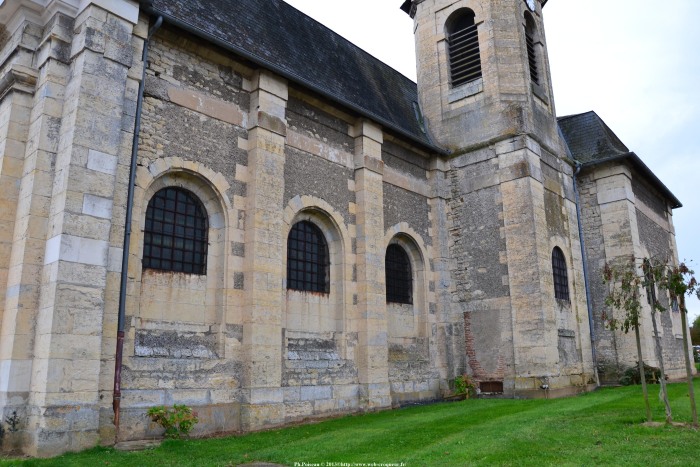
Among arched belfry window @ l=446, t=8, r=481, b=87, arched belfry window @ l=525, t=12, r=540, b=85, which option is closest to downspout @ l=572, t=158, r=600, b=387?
arched belfry window @ l=525, t=12, r=540, b=85

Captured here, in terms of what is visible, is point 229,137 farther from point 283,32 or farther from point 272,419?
point 272,419

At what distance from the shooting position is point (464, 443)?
741cm

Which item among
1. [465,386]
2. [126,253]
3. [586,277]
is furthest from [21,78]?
[586,277]

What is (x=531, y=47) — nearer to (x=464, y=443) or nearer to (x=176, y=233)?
(x=176, y=233)

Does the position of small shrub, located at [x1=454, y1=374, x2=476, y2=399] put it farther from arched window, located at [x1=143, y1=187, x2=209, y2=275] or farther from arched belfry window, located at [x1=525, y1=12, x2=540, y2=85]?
arched belfry window, located at [x1=525, y1=12, x2=540, y2=85]

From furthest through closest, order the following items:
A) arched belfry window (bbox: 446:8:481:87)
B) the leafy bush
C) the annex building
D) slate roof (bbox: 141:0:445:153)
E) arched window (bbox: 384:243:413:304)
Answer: arched belfry window (bbox: 446:8:481:87) → the leafy bush → arched window (bbox: 384:243:413:304) → slate roof (bbox: 141:0:445:153) → the annex building

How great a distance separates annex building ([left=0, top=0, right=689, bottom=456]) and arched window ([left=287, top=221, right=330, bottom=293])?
0.16 ft

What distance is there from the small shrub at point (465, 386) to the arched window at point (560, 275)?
3194 mm

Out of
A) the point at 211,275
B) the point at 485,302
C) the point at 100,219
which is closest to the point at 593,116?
the point at 485,302

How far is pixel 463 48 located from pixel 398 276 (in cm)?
720

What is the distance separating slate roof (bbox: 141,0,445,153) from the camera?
10633mm

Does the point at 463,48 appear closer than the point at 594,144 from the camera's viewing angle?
Yes

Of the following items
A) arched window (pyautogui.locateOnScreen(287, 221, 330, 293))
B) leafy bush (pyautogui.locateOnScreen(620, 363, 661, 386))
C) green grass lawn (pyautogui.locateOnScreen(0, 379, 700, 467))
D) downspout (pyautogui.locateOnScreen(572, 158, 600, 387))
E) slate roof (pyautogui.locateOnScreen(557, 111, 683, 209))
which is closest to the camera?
green grass lawn (pyautogui.locateOnScreen(0, 379, 700, 467))

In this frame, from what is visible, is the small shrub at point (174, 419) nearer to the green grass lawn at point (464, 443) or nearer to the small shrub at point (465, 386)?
the green grass lawn at point (464, 443)
